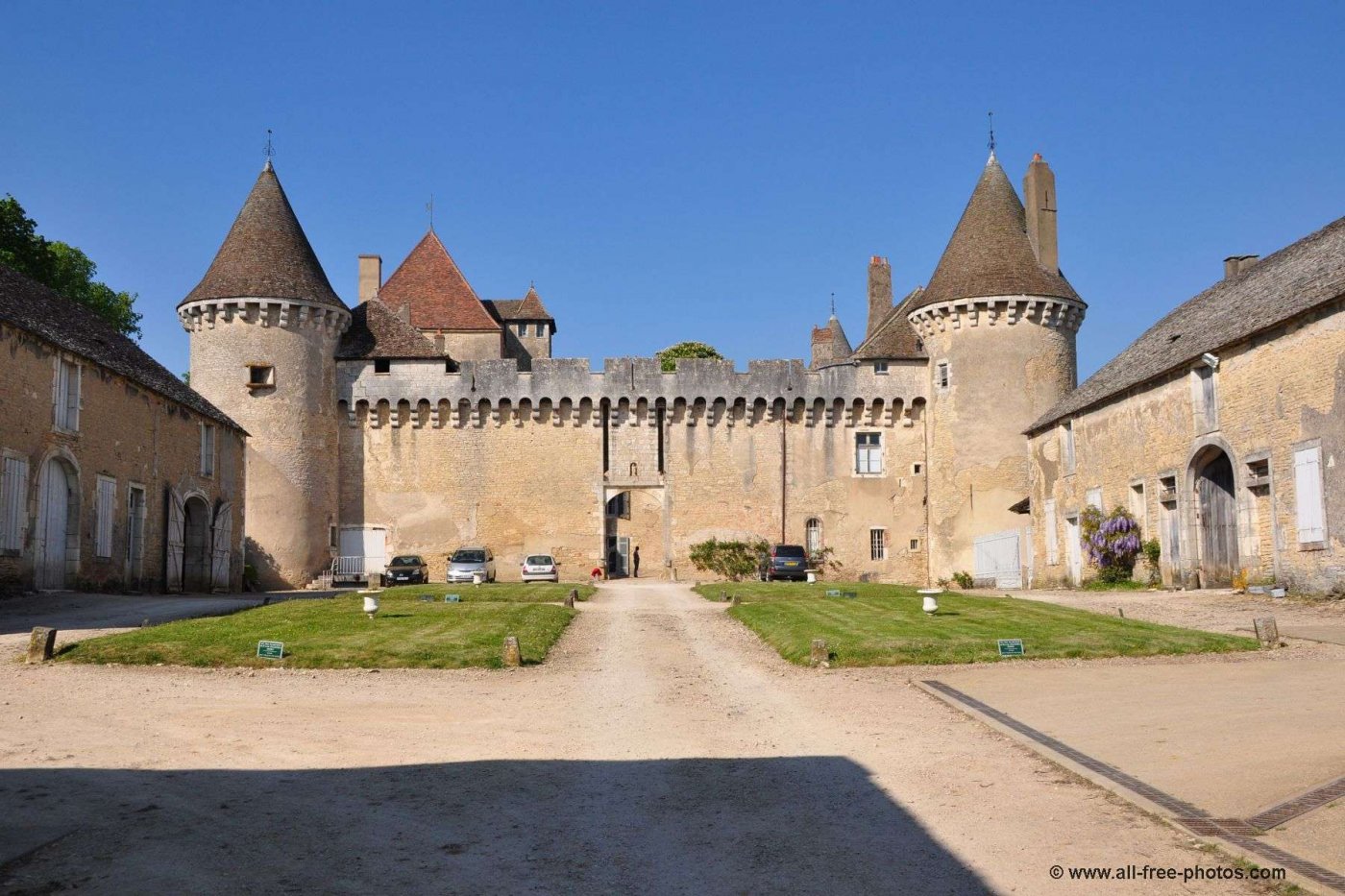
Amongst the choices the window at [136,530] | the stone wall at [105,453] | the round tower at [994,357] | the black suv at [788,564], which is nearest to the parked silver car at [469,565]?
the stone wall at [105,453]

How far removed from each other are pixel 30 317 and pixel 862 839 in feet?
72.1

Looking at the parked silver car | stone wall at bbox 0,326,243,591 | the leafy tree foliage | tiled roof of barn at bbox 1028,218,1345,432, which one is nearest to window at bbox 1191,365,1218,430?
tiled roof of barn at bbox 1028,218,1345,432

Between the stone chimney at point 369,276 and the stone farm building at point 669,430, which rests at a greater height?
the stone chimney at point 369,276

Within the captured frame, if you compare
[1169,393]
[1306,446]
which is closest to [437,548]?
[1169,393]

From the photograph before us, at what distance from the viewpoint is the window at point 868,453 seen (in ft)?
139

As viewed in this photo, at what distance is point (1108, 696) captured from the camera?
35.0 ft

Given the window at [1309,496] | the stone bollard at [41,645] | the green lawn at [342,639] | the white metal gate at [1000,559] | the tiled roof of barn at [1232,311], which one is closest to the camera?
the stone bollard at [41,645]

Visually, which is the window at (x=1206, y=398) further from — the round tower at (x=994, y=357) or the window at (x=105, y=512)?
the window at (x=105, y=512)

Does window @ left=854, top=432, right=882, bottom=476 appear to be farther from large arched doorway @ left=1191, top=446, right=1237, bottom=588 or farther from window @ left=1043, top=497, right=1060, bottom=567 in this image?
large arched doorway @ left=1191, top=446, right=1237, bottom=588

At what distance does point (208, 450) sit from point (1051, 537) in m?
23.3

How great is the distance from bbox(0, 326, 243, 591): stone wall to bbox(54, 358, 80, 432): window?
0.18 metres

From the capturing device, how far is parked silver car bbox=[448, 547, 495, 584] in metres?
36.1

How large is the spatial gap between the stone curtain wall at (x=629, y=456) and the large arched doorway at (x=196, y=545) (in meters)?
10.3

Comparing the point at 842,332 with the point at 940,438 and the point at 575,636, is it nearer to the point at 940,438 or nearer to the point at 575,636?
the point at 940,438
